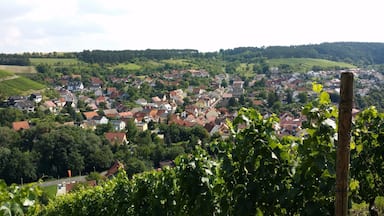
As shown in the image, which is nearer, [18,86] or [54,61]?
[18,86]

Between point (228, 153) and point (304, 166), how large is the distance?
0.93 m

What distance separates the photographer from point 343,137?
8.77 feet

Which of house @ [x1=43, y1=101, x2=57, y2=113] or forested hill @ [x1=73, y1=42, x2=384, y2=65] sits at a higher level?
forested hill @ [x1=73, y1=42, x2=384, y2=65]

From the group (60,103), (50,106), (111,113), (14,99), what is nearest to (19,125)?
(50,106)

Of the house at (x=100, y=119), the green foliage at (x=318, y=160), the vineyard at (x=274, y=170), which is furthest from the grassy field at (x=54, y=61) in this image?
the green foliage at (x=318, y=160)

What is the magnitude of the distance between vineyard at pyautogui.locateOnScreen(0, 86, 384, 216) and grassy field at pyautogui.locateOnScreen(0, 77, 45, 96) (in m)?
86.2

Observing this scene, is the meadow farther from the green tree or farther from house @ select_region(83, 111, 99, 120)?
the green tree

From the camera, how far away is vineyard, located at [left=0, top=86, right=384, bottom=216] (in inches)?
146

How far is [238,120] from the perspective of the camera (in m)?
4.14

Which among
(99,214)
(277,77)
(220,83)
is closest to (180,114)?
(220,83)

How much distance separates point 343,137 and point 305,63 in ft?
480

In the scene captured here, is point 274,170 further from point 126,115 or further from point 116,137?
point 126,115

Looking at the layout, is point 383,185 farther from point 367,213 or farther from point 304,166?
point 304,166

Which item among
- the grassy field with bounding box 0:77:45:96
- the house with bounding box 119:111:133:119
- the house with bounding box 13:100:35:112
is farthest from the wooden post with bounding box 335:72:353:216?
the grassy field with bounding box 0:77:45:96
